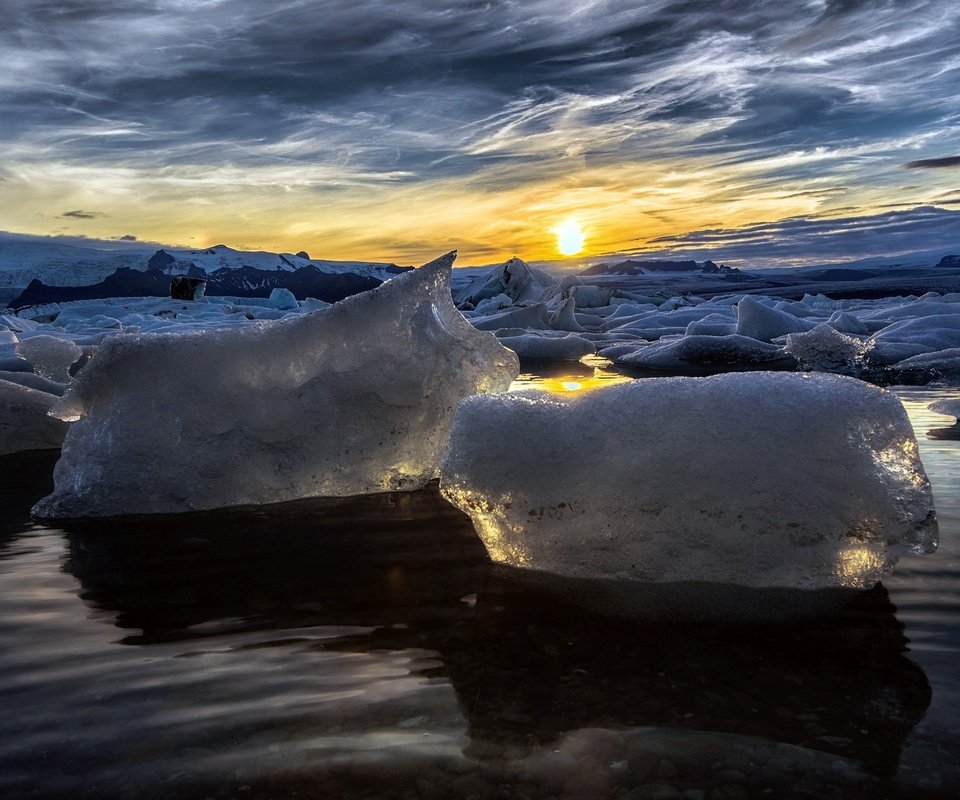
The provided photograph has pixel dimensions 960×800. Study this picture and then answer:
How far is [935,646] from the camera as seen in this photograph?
1.72 meters

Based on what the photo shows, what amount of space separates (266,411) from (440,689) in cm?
204

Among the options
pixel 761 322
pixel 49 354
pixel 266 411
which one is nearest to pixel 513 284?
pixel 761 322

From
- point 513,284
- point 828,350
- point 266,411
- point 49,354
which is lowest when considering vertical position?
point 828,350

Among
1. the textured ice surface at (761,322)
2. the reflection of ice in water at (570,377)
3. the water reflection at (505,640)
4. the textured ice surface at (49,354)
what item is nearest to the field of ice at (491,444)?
the water reflection at (505,640)

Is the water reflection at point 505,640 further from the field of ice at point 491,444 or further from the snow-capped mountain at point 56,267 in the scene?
the snow-capped mountain at point 56,267

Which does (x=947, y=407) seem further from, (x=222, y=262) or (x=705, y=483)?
(x=222, y=262)

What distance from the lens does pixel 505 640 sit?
5.84 ft

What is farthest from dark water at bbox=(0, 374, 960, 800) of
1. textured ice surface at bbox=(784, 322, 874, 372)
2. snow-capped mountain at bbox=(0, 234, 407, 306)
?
snow-capped mountain at bbox=(0, 234, 407, 306)

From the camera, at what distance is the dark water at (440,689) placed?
127cm

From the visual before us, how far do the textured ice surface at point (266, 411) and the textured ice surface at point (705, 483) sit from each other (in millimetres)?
1172

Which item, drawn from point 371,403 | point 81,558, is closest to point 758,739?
point 81,558

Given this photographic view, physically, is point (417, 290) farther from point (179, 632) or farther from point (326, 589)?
point (179, 632)

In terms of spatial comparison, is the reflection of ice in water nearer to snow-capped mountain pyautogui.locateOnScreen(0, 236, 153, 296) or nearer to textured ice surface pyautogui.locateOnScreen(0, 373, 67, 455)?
textured ice surface pyautogui.locateOnScreen(0, 373, 67, 455)

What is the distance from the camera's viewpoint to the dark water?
127 centimetres
